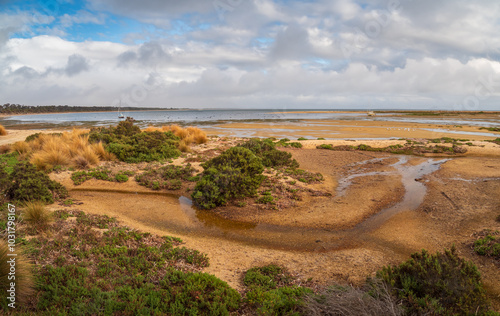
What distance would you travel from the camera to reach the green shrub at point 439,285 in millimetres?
3256

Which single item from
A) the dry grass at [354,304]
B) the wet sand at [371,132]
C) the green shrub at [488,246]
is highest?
the wet sand at [371,132]

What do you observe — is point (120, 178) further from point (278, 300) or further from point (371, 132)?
point (371, 132)

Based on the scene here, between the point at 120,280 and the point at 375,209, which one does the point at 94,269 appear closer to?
the point at 120,280

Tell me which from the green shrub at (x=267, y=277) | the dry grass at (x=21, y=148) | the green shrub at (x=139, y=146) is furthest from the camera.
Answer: the dry grass at (x=21, y=148)

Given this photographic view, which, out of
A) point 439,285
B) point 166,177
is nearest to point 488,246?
point 439,285

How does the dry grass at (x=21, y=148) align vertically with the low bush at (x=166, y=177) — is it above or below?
above

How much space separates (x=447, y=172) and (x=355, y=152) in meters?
6.18

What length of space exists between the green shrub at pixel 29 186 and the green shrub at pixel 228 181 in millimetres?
4550

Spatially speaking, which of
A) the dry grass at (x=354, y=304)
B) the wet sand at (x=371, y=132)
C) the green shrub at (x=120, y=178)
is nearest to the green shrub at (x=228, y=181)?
the green shrub at (x=120, y=178)

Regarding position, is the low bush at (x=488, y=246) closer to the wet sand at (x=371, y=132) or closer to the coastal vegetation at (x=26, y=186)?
the coastal vegetation at (x=26, y=186)

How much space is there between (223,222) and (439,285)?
17.8ft

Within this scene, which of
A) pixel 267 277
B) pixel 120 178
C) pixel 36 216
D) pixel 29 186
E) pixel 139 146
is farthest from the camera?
pixel 139 146

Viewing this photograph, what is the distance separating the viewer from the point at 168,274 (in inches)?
177

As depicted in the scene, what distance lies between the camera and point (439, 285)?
3498mm
